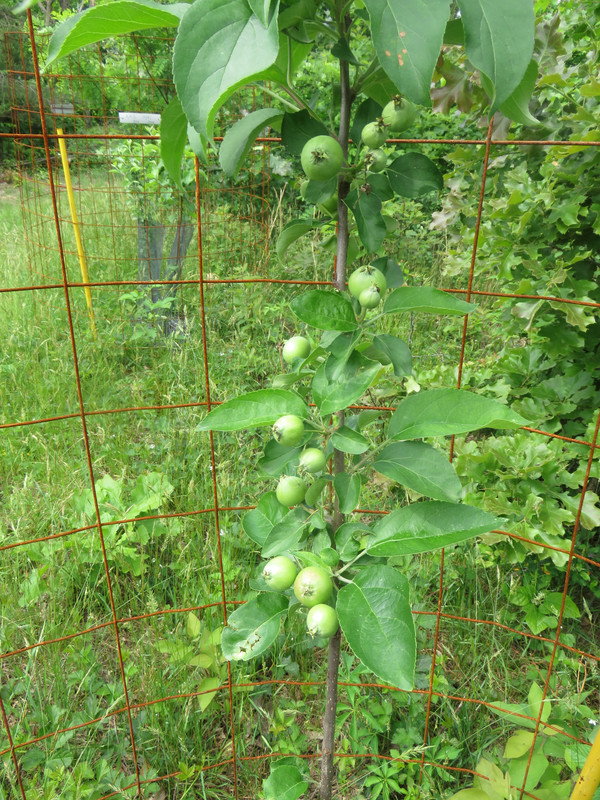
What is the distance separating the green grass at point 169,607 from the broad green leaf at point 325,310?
644mm

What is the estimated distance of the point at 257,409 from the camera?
839 mm

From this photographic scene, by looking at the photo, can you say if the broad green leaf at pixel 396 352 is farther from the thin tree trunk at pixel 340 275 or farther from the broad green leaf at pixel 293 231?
the broad green leaf at pixel 293 231

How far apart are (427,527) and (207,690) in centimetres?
105

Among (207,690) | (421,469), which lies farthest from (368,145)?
(207,690)

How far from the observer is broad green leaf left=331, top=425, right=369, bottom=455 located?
81 centimetres

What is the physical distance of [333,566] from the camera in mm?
848

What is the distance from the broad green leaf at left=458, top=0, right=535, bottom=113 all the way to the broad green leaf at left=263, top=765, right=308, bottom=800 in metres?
1.12

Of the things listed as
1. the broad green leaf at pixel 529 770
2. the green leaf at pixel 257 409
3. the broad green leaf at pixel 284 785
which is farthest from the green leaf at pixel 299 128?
the broad green leaf at pixel 529 770

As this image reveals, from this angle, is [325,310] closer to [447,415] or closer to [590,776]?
[447,415]

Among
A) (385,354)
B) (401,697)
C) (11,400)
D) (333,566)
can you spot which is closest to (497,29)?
(385,354)

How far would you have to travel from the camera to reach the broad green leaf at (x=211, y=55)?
0.59 metres

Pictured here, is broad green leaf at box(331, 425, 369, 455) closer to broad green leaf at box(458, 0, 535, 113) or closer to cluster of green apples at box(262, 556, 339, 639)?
cluster of green apples at box(262, 556, 339, 639)

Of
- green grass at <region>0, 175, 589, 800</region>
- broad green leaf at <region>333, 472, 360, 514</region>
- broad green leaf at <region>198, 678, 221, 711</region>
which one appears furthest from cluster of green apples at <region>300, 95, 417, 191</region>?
broad green leaf at <region>198, 678, 221, 711</region>

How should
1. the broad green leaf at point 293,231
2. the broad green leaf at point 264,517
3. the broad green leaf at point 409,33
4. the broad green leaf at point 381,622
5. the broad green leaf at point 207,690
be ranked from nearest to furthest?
the broad green leaf at point 409,33 → the broad green leaf at point 381,622 → the broad green leaf at point 293,231 → the broad green leaf at point 264,517 → the broad green leaf at point 207,690
